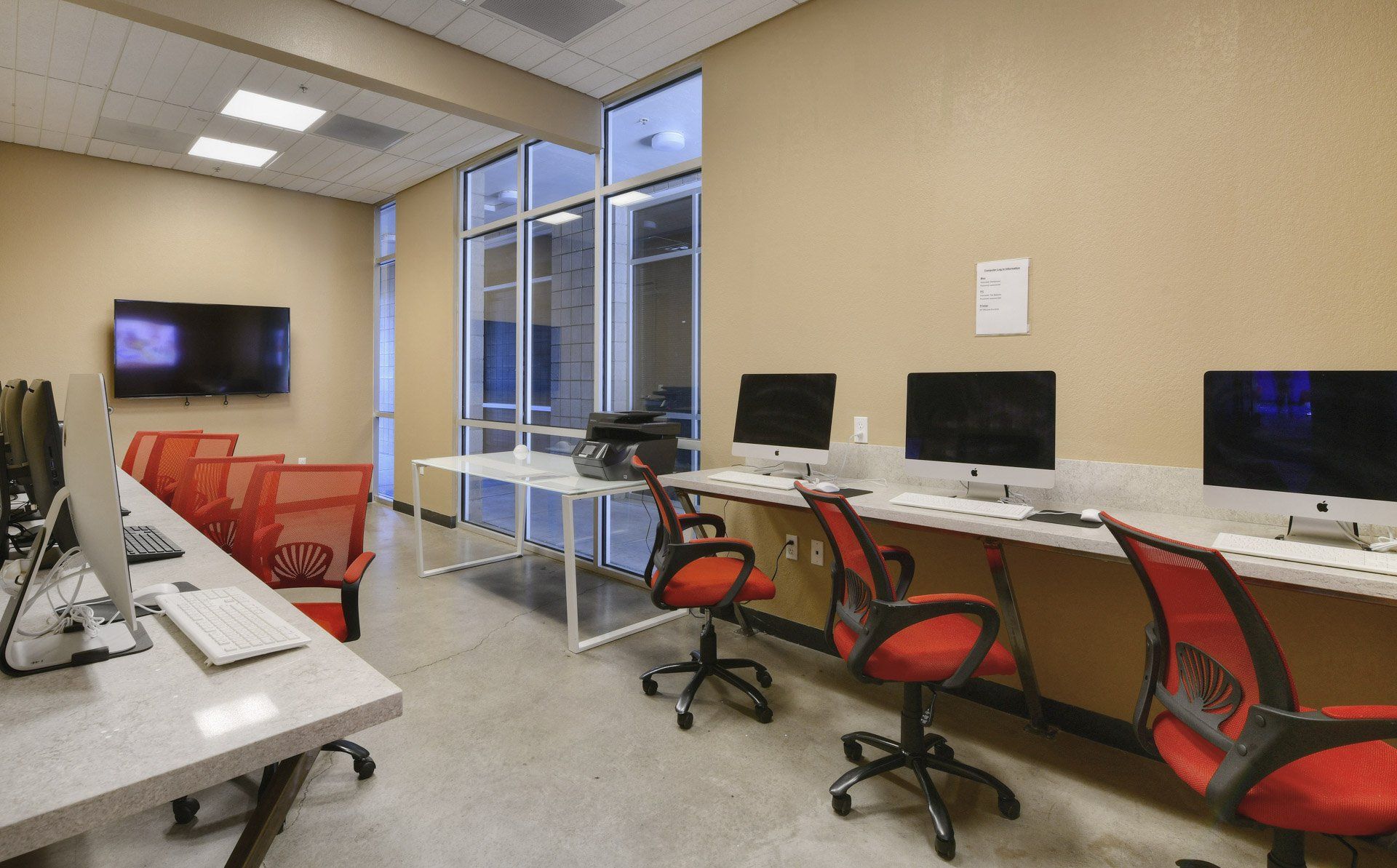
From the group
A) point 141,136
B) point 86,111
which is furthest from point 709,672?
point 141,136

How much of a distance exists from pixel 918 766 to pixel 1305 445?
147 centimetres

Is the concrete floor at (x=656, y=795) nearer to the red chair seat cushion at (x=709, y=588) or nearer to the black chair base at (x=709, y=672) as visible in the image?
the black chair base at (x=709, y=672)

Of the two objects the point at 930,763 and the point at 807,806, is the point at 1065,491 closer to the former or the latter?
the point at 930,763

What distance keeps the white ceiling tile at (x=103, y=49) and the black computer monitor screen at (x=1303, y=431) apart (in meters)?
5.13

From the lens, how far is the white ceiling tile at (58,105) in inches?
165

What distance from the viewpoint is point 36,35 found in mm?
3609

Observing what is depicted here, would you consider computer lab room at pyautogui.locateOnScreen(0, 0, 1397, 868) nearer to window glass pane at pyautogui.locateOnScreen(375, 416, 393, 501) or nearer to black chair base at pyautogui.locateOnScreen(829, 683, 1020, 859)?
black chair base at pyautogui.locateOnScreen(829, 683, 1020, 859)

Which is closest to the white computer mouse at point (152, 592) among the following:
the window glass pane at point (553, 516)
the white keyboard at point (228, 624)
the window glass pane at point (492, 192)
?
the white keyboard at point (228, 624)

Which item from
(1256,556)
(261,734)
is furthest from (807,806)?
(261,734)

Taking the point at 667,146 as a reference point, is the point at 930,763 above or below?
below

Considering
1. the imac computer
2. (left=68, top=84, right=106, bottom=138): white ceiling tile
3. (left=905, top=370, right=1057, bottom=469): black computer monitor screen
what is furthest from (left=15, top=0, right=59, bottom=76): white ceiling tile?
(left=905, top=370, right=1057, bottom=469): black computer monitor screen

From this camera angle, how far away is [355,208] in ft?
23.1

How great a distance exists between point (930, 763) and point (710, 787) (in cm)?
72

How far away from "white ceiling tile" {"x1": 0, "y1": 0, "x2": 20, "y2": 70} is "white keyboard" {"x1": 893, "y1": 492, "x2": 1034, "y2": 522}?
4.84m
